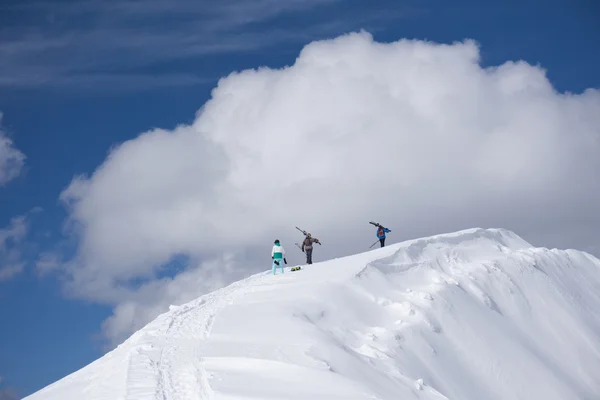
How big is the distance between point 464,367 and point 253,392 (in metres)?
15.7

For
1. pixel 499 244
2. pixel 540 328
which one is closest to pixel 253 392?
pixel 540 328

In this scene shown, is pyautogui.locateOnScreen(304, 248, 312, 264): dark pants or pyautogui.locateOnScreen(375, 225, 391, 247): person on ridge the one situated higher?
pyautogui.locateOnScreen(375, 225, 391, 247): person on ridge

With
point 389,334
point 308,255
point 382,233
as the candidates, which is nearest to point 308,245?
point 308,255

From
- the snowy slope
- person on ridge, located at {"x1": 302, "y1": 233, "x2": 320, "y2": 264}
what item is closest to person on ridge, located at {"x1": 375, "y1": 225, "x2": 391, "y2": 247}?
the snowy slope

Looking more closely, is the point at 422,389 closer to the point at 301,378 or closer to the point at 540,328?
the point at 301,378

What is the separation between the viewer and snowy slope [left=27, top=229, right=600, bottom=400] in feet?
45.8

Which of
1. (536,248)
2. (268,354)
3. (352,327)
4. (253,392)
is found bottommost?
(253,392)

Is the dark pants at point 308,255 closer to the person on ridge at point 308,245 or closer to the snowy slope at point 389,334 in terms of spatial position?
the person on ridge at point 308,245

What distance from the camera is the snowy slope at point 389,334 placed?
13.9 metres

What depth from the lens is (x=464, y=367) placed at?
25.7 m

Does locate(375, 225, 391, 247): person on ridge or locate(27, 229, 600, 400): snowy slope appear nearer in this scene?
locate(27, 229, 600, 400): snowy slope

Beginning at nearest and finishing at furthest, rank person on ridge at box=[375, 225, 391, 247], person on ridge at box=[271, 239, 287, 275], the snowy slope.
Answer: the snowy slope
person on ridge at box=[271, 239, 287, 275]
person on ridge at box=[375, 225, 391, 247]

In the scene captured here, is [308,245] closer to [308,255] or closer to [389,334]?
[308,255]

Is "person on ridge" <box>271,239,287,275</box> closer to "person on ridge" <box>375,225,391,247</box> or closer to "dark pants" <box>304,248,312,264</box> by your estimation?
"dark pants" <box>304,248,312,264</box>
